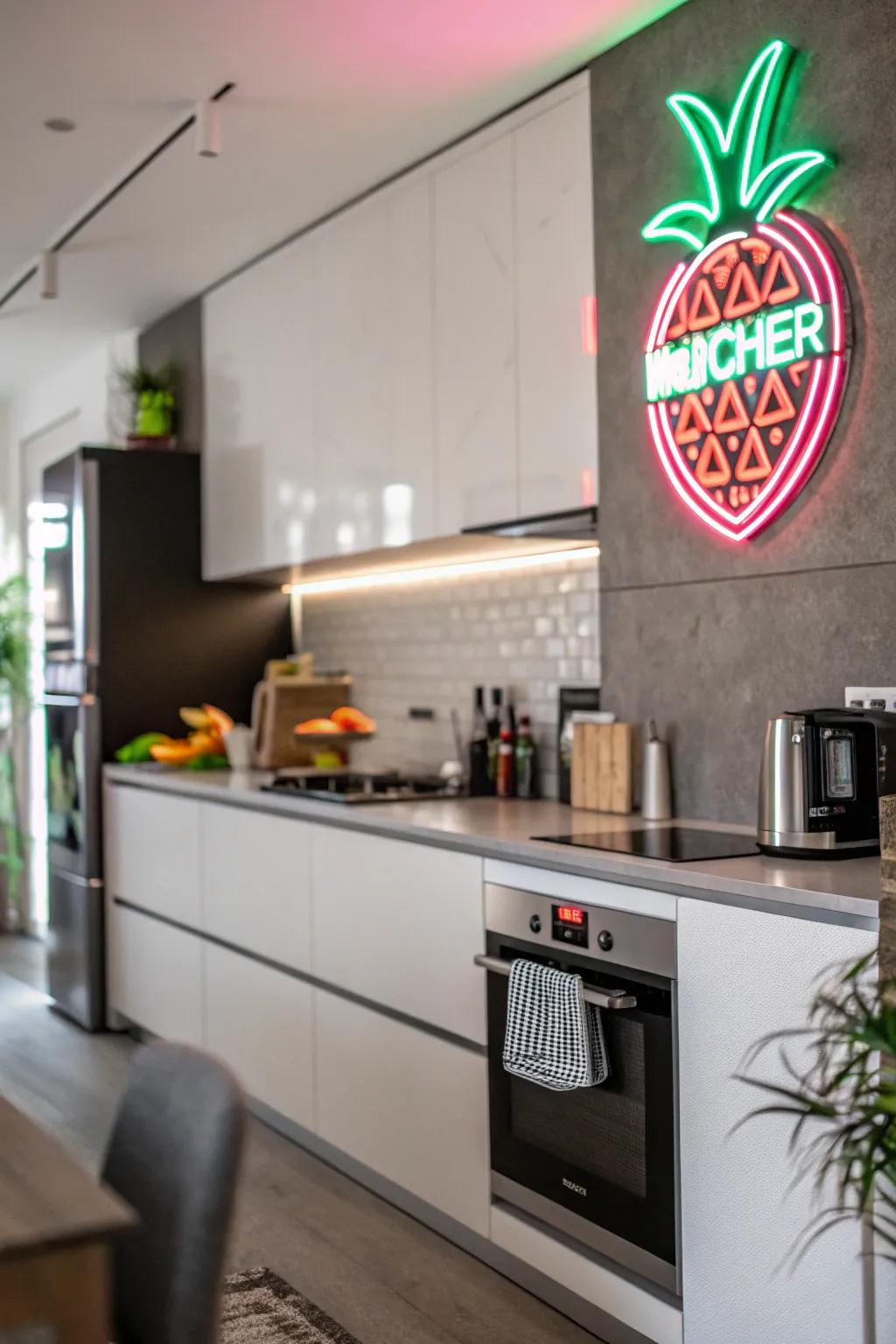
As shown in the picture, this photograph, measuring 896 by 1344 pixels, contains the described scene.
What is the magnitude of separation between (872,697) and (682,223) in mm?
1210

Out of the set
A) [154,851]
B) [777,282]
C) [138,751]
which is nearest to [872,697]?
[777,282]

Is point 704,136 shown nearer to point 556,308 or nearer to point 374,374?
point 556,308

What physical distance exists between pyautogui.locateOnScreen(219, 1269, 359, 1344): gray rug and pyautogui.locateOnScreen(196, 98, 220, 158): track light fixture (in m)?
2.63

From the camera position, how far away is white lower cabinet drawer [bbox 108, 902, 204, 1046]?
14.5 feet

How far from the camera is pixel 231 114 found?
3.68 meters

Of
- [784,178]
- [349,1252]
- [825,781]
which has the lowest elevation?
[349,1252]

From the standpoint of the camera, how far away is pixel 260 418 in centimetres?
495

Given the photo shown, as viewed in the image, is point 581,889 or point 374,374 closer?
point 581,889

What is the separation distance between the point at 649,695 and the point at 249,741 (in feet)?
6.42

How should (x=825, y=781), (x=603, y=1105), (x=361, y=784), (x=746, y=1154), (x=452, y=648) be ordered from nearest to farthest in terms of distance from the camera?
(x=746, y=1154)
(x=825, y=781)
(x=603, y=1105)
(x=361, y=784)
(x=452, y=648)

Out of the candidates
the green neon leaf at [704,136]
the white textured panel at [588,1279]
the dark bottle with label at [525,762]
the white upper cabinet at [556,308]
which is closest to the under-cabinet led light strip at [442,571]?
the white upper cabinet at [556,308]

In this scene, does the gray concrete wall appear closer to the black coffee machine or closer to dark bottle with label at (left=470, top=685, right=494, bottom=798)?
the black coffee machine

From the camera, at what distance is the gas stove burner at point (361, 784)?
396 cm

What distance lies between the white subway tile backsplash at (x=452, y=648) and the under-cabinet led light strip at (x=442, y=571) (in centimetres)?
2
